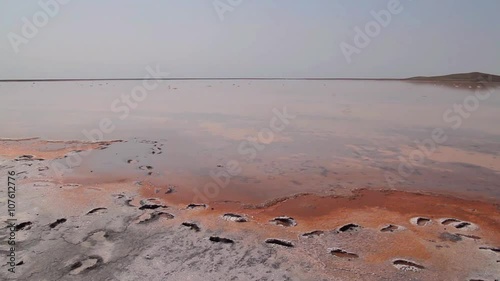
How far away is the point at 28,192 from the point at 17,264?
3563 mm

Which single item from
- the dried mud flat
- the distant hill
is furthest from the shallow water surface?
the distant hill

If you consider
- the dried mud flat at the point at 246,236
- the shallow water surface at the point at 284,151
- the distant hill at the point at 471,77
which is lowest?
the dried mud flat at the point at 246,236

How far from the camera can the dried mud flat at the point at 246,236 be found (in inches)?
197

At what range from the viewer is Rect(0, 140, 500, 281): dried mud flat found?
16.4 feet

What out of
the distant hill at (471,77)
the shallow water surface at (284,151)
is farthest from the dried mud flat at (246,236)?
the distant hill at (471,77)

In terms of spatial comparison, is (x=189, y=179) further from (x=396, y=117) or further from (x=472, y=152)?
(x=396, y=117)

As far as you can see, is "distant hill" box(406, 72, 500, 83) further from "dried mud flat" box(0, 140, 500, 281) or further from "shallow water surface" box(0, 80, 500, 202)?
"dried mud flat" box(0, 140, 500, 281)

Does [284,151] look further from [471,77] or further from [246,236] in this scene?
[471,77]

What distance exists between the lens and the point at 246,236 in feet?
19.9

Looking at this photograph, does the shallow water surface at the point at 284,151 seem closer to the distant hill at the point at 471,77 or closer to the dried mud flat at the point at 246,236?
the dried mud flat at the point at 246,236

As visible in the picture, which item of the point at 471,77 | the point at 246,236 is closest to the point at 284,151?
the point at 246,236

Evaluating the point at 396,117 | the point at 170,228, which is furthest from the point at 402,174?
the point at 396,117

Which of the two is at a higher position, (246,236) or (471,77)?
(471,77)

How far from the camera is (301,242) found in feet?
19.2
